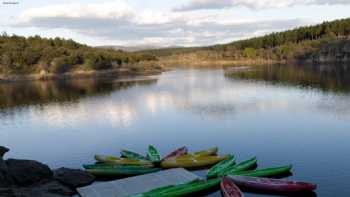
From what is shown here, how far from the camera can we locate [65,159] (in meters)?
36.0

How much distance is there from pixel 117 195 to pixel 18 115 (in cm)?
3928

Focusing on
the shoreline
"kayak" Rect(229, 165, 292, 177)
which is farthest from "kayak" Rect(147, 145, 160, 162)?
the shoreline

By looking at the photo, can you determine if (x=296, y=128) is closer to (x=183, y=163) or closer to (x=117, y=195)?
(x=183, y=163)

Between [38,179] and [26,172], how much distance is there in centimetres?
91

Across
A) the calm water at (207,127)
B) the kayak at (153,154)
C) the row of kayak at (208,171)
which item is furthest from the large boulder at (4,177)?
the kayak at (153,154)

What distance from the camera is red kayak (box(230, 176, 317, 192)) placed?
25.4m

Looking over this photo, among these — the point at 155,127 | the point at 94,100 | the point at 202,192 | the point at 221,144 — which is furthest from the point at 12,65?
the point at 202,192

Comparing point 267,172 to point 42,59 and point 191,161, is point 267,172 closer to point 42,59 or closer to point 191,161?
point 191,161

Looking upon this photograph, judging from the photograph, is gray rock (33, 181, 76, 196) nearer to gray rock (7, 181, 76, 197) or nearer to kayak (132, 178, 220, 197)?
gray rock (7, 181, 76, 197)

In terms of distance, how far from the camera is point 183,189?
25891 mm

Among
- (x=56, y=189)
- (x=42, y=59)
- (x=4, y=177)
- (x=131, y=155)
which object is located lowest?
(x=56, y=189)

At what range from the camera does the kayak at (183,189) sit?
2503 centimetres

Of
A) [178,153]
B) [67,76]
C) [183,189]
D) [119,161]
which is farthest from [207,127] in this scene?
[67,76]

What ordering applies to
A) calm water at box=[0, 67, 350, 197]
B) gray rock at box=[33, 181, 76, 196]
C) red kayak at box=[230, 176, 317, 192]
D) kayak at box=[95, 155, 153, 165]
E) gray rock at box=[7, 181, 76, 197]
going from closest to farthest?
gray rock at box=[7, 181, 76, 197], red kayak at box=[230, 176, 317, 192], gray rock at box=[33, 181, 76, 196], kayak at box=[95, 155, 153, 165], calm water at box=[0, 67, 350, 197]
